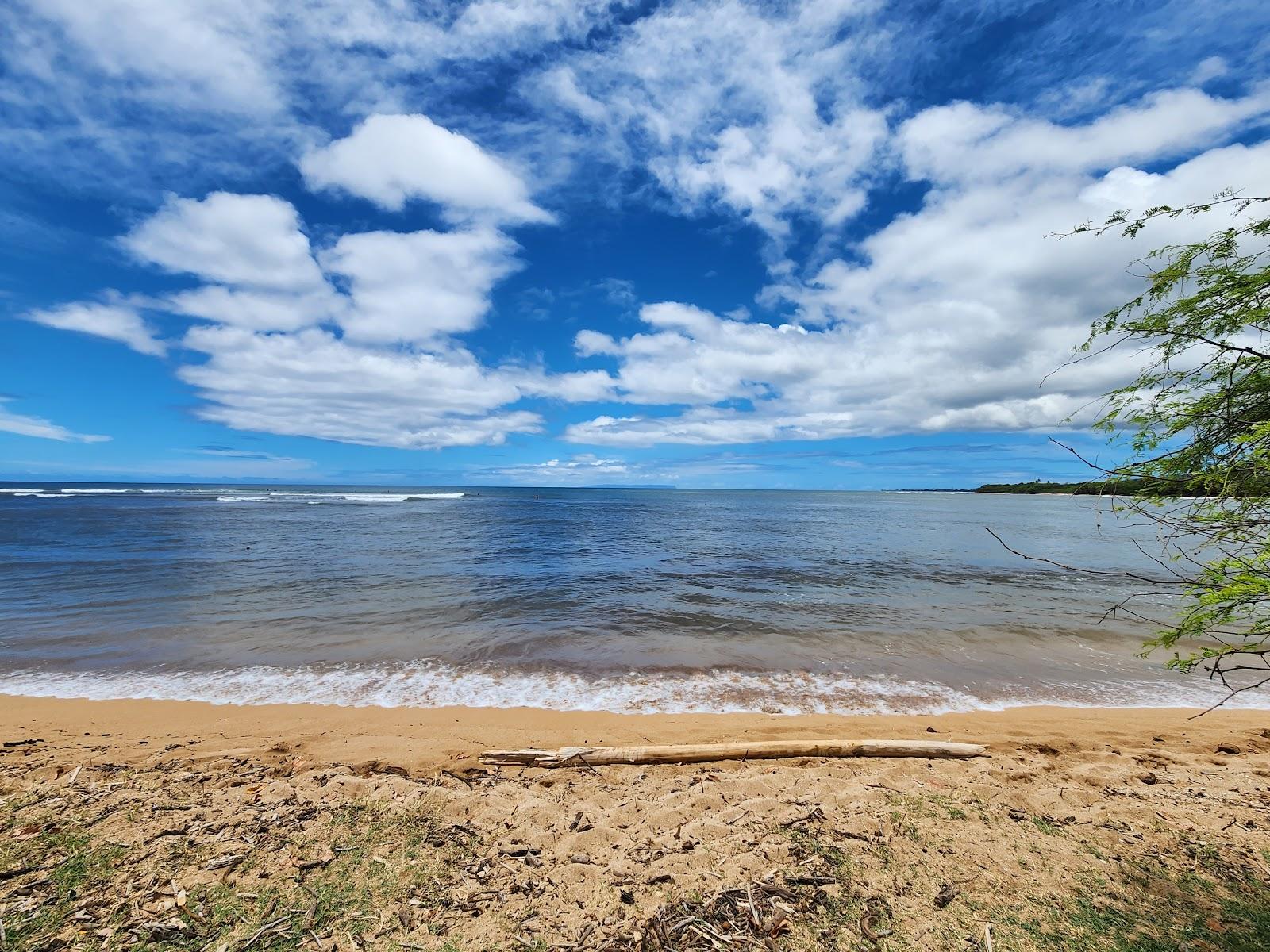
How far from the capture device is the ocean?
9.42 m

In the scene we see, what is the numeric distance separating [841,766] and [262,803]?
19.9 feet

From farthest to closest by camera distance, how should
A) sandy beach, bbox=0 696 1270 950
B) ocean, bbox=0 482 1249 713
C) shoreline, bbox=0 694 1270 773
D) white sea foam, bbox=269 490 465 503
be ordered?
white sea foam, bbox=269 490 465 503 → ocean, bbox=0 482 1249 713 → shoreline, bbox=0 694 1270 773 → sandy beach, bbox=0 696 1270 950

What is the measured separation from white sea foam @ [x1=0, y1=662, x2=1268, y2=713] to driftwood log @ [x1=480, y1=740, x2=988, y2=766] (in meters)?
2.25

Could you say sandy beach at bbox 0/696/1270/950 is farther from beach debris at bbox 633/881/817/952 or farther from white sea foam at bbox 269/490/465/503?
white sea foam at bbox 269/490/465/503

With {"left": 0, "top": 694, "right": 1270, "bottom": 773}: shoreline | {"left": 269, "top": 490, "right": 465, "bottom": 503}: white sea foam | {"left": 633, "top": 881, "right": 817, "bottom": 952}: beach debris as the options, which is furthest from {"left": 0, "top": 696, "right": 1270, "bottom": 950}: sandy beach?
{"left": 269, "top": 490, "right": 465, "bottom": 503}: white sea foam

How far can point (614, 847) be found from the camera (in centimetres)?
456

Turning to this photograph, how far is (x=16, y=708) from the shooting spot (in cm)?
799

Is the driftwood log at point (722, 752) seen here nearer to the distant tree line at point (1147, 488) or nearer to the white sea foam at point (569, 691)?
the white sea foam at point (569, 691)

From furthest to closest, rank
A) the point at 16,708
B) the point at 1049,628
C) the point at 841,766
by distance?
1. the point at 1049,628
2. the point at 16,708
3. the point at 841,766

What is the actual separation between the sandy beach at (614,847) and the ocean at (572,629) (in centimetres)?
192

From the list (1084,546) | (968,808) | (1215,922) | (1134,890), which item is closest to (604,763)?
(968,808)

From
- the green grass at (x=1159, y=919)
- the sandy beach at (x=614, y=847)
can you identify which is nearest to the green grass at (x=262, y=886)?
the sandy beach at (x=614, y=847)

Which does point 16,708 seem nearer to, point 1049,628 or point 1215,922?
point 1215,922

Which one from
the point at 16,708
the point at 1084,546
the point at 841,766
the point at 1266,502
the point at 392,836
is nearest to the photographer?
the point at 1266,502
